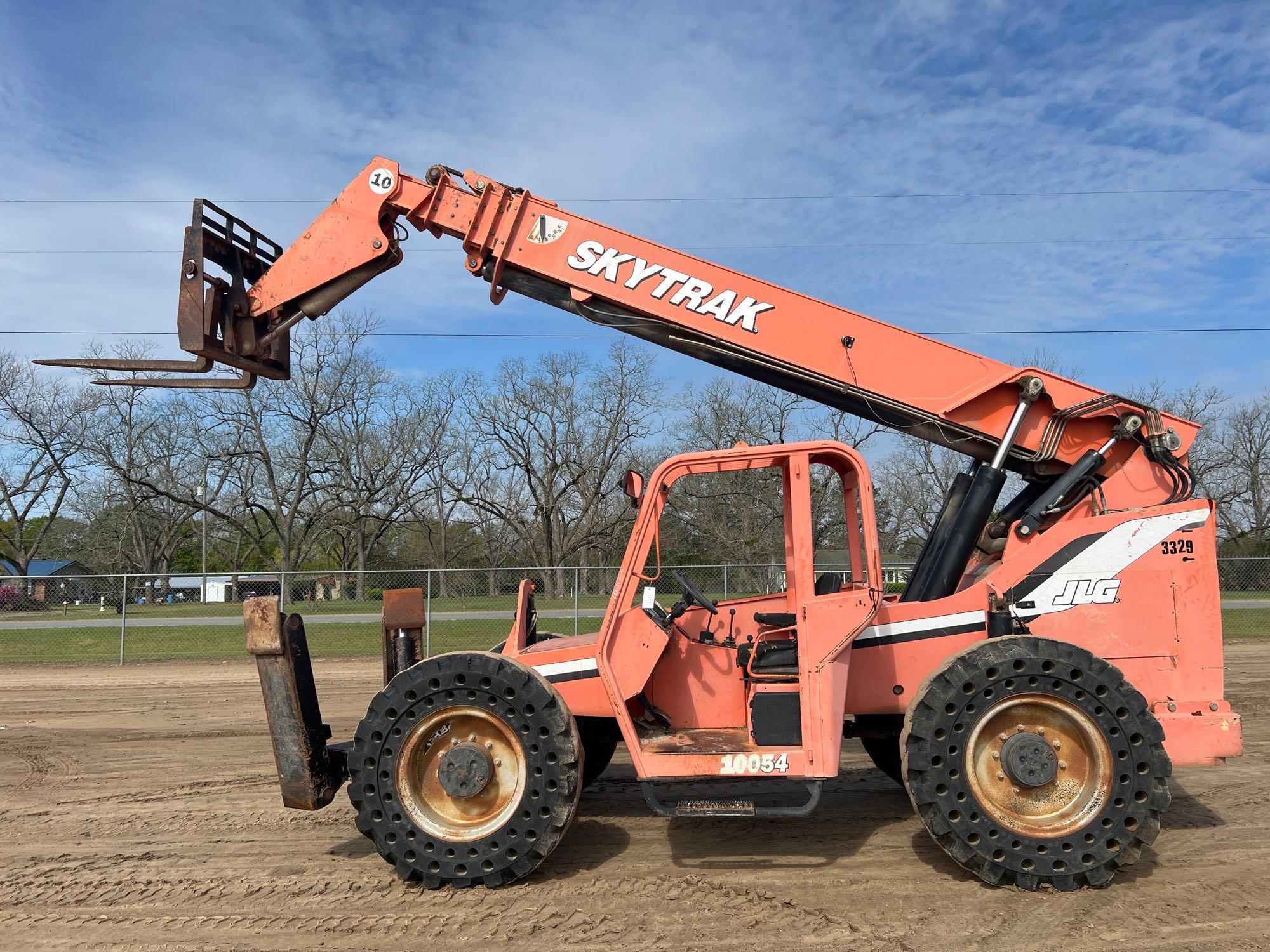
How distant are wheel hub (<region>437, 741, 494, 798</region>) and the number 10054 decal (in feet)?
4.38

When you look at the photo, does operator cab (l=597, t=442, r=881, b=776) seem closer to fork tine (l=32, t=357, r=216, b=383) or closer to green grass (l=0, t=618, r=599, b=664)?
fork tine (l=32, t=357, r=216, b=383)

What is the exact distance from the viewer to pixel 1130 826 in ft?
14.8

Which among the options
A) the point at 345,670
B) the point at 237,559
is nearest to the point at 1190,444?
the point at 345,670

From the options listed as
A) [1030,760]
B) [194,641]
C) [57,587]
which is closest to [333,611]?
[194,641]

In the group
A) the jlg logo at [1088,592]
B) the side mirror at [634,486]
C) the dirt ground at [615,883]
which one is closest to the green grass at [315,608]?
the dirt ground at [615,883]

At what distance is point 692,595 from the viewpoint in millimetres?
5449

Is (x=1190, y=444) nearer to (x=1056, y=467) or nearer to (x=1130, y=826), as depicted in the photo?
(x=1056, y=467)

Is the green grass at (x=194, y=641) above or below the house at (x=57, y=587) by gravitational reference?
below

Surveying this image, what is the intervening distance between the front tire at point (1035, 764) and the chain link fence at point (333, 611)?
1140 cm

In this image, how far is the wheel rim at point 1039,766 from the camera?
15.0 ft

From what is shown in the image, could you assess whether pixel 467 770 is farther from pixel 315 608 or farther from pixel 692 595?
pixel 315 608

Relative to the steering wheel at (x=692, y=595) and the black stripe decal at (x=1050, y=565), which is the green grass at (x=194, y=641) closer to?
the steering wheel at (x=692, y=595)

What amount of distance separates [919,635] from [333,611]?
1744 cm

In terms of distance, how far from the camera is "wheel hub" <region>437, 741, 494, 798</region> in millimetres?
4824
